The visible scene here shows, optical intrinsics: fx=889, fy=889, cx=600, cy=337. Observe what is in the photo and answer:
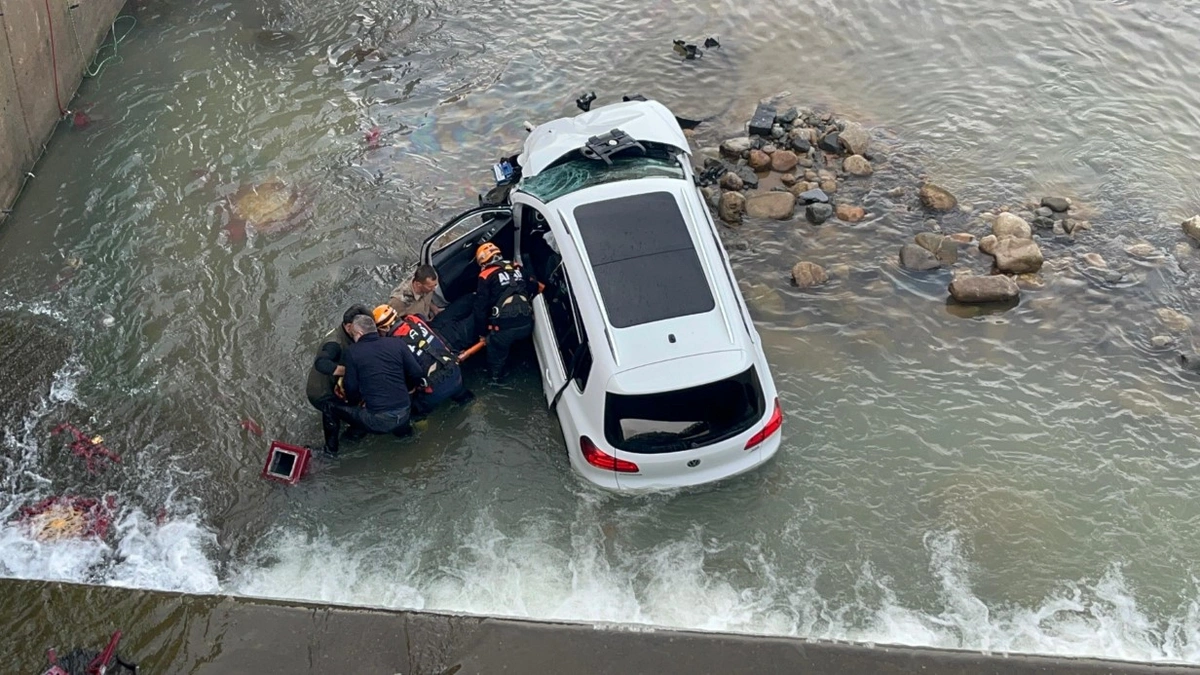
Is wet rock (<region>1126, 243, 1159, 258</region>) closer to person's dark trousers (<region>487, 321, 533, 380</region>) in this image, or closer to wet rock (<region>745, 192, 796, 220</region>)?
wet rock (<region>745, 192, 796, 220</region>)

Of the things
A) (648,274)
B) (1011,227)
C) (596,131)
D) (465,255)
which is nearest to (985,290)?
(1011,227)

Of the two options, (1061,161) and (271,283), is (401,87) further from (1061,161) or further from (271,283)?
(1061,161)

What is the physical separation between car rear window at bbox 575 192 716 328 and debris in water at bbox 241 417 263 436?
371 cm

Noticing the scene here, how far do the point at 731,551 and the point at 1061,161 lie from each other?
7.61 metres

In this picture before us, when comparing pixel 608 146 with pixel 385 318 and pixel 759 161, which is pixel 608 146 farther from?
pixel 759 161

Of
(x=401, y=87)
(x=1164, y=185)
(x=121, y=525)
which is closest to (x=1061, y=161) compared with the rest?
(x=1164, y=185)

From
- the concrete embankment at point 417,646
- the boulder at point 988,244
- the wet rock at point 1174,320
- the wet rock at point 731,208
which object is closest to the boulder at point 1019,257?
the boulder at point 988,244

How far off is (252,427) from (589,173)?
4.08 metres

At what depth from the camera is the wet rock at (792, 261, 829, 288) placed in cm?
995

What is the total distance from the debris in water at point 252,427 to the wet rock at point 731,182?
20.3 ft

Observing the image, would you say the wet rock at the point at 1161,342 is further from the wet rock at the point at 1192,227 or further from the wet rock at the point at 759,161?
the wet rock at the point at 759,161

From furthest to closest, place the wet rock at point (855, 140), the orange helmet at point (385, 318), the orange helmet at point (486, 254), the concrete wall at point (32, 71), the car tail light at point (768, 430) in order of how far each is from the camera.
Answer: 1. the wet rock at point (855, 140)
2. the concrete wall at point (32, 71)
3. the orange helmet at point (486, 254)
4. the orange helmet at point (385, 318)
5. the car tail light at point (768, 430)

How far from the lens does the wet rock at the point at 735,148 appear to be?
1172 centimetres

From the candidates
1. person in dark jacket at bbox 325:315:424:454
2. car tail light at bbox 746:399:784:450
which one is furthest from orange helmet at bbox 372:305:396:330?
car tail light at bbox 746:399:784:450
